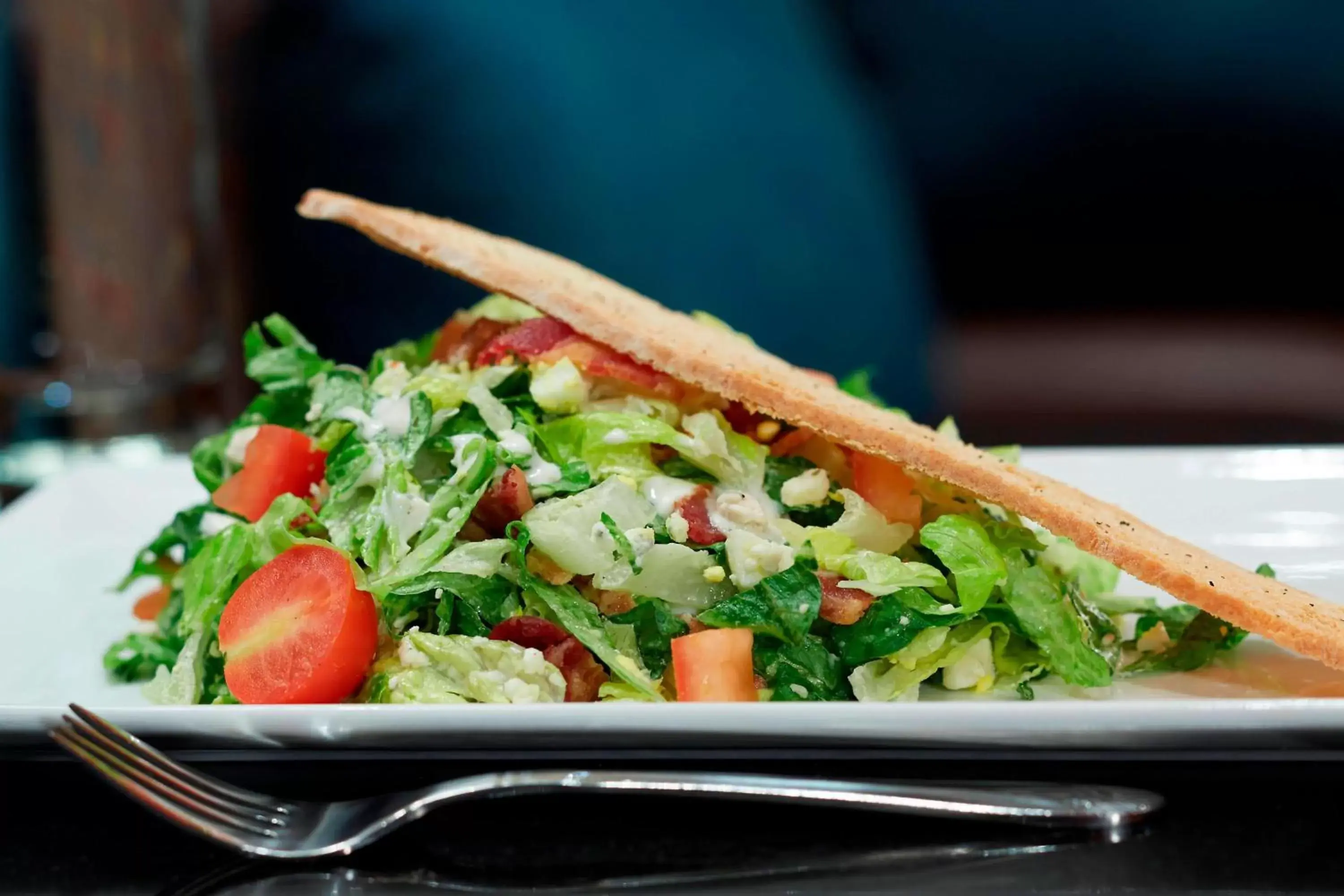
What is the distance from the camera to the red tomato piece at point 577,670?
182 centimetres

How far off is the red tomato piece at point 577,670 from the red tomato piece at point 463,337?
2.09ft

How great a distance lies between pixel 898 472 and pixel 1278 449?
108cm

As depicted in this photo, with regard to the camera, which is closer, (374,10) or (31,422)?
→ (31,422)

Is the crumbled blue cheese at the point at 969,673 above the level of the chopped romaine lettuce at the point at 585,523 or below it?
below

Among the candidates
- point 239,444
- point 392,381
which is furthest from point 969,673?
point 239,444

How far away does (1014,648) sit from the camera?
192 cm

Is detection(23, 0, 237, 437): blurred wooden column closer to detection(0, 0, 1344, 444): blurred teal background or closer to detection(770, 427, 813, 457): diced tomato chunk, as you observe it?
detection(0, 0, 1344, 444): blurred teal background

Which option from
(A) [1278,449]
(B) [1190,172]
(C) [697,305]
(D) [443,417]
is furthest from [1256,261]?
(D) [443,417]

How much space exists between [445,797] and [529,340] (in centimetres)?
95

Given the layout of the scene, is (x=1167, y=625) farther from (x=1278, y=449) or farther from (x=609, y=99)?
(x=609, y=99)

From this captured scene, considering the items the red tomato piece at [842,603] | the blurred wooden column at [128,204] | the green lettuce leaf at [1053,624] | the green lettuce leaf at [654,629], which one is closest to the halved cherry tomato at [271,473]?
the green lettuce leaf at [654,629]

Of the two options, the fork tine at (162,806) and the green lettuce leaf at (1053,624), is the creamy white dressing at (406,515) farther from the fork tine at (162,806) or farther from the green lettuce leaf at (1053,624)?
the green lettuce leaf at (1053,624)

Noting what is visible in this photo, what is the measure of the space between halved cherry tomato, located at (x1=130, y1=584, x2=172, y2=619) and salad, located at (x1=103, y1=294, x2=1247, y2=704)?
48 mm

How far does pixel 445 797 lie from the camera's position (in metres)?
1.41
